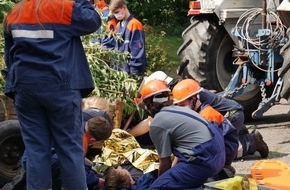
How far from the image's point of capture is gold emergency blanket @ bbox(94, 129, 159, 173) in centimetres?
762

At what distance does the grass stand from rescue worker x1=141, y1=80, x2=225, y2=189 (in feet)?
25.1

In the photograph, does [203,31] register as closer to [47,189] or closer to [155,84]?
[155,84]

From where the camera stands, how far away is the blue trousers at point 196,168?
6.59 m

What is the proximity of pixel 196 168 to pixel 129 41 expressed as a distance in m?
Answer: 3.48

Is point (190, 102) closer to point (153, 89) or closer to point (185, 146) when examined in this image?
point (153, 89)

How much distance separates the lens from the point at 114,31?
9.95 m

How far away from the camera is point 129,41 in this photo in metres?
9.85

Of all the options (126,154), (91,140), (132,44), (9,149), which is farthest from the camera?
(132,44)

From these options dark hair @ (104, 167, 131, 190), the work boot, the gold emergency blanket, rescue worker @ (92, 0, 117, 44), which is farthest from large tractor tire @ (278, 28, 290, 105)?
dark hair @ (104, 167, 131, 190)

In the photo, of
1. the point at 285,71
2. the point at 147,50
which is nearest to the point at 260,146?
the point at 285,71

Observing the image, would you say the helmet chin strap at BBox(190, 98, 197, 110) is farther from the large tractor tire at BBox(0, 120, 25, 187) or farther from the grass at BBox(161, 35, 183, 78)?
the grass at BBox(161, 35, 183, 78)

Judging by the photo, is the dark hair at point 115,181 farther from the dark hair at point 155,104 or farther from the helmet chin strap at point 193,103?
the helmet chin strap at point 193,103

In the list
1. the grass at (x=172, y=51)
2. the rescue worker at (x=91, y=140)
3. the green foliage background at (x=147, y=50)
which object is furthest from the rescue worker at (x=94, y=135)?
the grass at (x=172, y=51)

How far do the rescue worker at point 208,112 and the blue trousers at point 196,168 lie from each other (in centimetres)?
48
